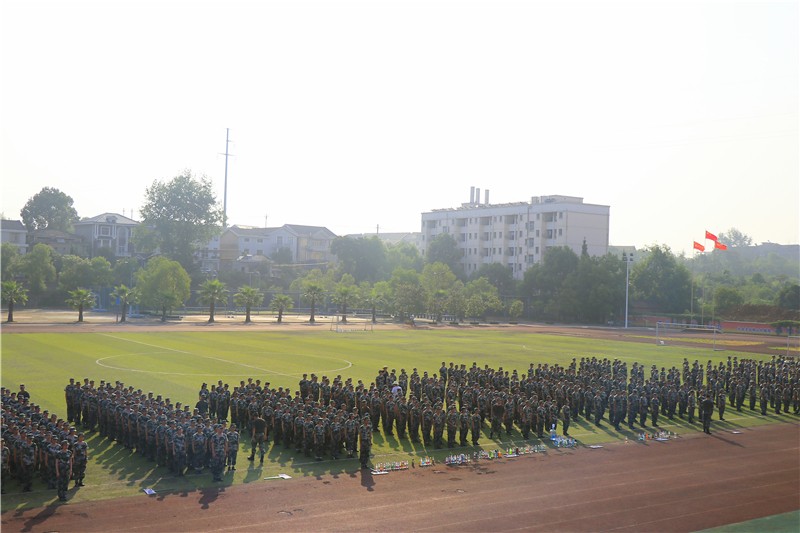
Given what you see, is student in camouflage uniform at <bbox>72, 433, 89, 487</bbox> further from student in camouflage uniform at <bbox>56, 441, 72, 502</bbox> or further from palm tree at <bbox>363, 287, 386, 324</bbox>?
palm tree at <bbox>363, 287, 386, 324</bbox>

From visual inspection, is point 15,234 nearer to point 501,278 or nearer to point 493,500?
point 501,278

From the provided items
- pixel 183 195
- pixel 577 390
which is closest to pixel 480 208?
pixel 183 195

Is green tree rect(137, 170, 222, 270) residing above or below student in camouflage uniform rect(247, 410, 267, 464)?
above

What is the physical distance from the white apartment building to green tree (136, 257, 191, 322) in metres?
52.5

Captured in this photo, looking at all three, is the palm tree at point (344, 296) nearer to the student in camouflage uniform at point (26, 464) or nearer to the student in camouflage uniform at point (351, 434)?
the student in camouflage uniform at point (351, 434)

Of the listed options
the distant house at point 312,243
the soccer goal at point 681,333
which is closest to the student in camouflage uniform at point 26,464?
the soccer goal at point 681,333

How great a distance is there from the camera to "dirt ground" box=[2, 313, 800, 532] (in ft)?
49.9

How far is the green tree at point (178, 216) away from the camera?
335 feet

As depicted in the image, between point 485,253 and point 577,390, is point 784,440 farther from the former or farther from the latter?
point 485,253

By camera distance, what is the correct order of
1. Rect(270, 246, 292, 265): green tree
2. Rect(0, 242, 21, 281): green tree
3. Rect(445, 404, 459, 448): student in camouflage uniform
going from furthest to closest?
1. Rect(270, 246, 292, 265): green tree
2. Rect(0, 242, 21, 281): green tree
3. Rect(445, 404, 459, 448): student in camouflage uniform

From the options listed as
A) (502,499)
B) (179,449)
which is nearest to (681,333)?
(502,499)

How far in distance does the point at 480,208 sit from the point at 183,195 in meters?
45.5

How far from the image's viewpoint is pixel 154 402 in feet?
69.8

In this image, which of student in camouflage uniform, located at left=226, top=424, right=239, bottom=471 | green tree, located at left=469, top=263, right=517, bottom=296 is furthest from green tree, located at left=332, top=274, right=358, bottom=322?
student in camouflage uniform, located at left=226, top=424, right=239, bottom=471
